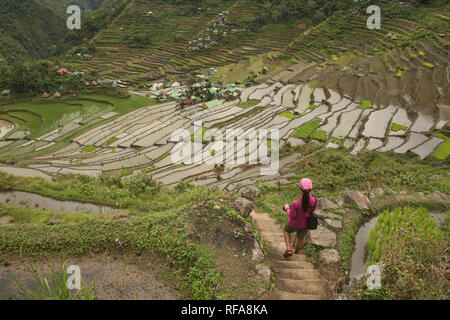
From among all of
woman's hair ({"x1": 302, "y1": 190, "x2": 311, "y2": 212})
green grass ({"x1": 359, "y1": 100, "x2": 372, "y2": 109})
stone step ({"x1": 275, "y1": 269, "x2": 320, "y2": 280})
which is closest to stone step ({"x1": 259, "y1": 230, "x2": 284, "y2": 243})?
stone step ({"x1": 275, "y1": 269, "x2": 320, "y2": 280})

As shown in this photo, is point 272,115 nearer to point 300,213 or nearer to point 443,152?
point 443,152

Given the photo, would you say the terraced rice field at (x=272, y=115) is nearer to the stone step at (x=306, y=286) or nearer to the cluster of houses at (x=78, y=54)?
the cluster of houses at (x=78, y=54)

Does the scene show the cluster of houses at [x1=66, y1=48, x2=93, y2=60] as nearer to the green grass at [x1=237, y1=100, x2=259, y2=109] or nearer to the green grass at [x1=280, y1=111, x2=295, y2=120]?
the green grass at [x1=237, y1=100, x2=259, y2=109]

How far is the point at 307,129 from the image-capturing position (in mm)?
14047

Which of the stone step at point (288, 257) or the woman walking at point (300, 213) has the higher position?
the woman walking at point (300, 213)

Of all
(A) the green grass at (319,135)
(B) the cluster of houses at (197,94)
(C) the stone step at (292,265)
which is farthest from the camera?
(B) the cluster of houses at (197,94)

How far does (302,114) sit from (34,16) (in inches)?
2260

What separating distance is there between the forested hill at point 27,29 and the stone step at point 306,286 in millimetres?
47152

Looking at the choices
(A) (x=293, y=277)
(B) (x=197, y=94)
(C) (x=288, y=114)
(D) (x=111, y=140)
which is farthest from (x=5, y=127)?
(A) (x=293, y=277)

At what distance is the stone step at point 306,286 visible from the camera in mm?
3631

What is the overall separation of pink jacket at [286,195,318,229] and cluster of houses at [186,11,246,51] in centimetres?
2935

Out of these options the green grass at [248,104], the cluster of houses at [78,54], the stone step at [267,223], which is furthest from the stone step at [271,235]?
the cluster of houses at [78,54]

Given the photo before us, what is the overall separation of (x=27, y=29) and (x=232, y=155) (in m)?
53.8
